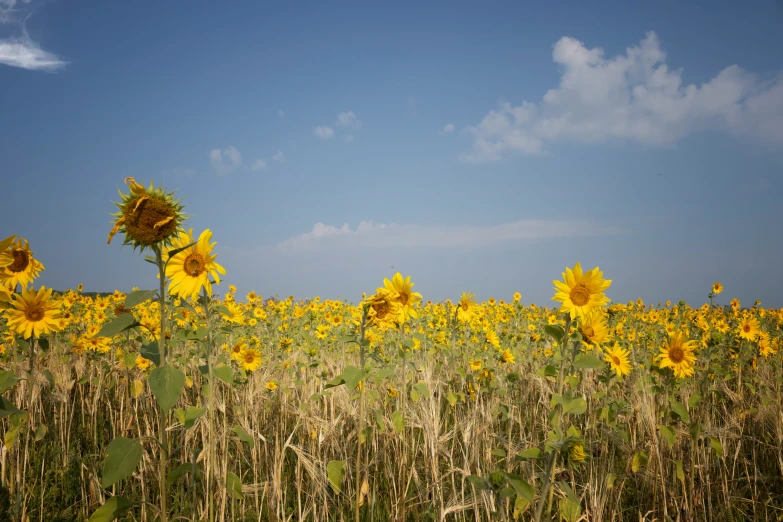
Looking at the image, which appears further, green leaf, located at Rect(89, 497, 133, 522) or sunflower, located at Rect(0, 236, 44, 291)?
sunflower, located at Rect(0, 236, 44, 291)

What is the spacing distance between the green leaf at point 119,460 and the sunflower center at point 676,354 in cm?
452

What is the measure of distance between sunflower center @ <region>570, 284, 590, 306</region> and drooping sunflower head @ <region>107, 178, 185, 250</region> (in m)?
2.63

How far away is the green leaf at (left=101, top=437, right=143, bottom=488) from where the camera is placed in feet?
6.35

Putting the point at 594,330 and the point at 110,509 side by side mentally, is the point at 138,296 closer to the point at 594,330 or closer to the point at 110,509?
the point at 110,509

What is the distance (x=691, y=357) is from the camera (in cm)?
434

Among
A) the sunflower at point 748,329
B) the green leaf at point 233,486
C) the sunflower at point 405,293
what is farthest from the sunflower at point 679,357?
the sunflower at point 748,329

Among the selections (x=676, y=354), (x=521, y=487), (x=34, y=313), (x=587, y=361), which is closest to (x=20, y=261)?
(x=34, y=313)

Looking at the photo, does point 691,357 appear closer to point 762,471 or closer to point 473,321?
point 762,471

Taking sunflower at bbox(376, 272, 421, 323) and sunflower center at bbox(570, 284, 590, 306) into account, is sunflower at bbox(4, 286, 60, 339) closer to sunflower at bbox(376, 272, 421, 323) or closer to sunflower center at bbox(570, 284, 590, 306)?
sunflower at bbox(376, 272, 421, 323)

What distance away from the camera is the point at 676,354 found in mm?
4375

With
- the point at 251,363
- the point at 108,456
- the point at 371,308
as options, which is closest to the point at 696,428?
the point at 371,308

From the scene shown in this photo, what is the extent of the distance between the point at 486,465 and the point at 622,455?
6.64 feet

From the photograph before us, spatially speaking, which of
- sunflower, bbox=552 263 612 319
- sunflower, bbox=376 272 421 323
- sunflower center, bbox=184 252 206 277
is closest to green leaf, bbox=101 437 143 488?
sunflower center, bbox=184 252 206 277

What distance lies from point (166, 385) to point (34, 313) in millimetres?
2952
